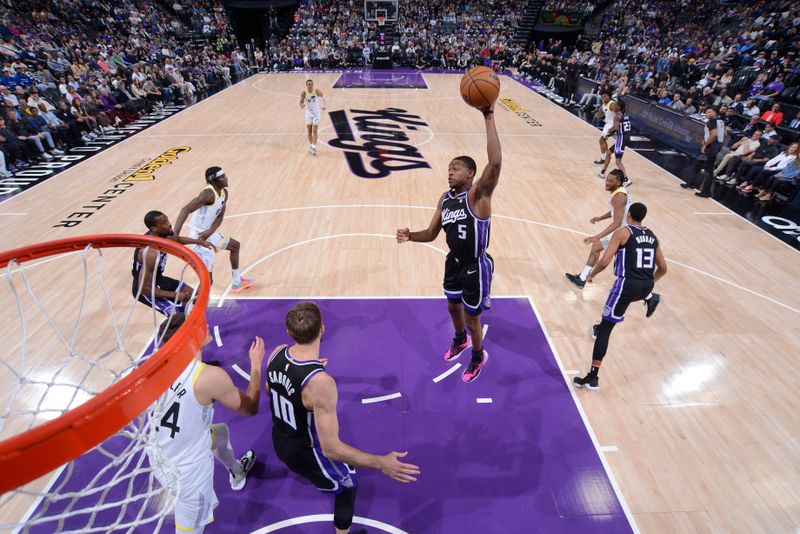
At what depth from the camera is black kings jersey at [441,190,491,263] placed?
370 centimetres

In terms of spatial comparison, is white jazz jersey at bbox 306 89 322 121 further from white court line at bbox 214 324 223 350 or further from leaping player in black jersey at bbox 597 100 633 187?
white court line at bbox 214 324 223 350

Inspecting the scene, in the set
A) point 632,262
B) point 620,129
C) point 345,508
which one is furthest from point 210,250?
point 620,129

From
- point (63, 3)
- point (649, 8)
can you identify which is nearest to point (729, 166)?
point (649, 8)

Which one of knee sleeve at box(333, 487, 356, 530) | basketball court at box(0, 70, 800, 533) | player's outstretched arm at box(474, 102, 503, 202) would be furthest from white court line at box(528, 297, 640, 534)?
player's outstretched arm at box(474, 102, 503, 202)

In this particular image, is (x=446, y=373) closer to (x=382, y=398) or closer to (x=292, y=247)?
(x=382, y=398)

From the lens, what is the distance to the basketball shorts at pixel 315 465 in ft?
8.69

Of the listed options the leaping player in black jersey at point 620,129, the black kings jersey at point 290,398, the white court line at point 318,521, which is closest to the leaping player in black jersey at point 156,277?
the black kings jersey at point 290,398

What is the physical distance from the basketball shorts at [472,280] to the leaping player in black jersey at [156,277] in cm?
243

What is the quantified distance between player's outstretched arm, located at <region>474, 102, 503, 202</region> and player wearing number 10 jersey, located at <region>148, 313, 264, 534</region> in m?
2.05

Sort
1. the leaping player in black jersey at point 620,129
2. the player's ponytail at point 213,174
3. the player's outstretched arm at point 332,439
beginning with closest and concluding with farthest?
the player's outstretched arm at point 332,439
the player's ponytail at point 213,174
the leaping player in black jersey at point 620,129

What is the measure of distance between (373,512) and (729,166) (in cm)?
1077

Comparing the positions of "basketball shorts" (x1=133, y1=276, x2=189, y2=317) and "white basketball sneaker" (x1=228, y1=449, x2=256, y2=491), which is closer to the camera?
"white basketball sneaker" (x1=228, y1=449, x2=256, y2=491)

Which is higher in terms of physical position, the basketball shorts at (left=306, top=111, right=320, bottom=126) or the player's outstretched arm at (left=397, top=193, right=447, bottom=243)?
the player's outstretched arm at (left=397, top=193, right=447, bottom=243)

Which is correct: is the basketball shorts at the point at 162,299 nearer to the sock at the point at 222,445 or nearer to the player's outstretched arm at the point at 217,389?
the sock at the point at 222,445
